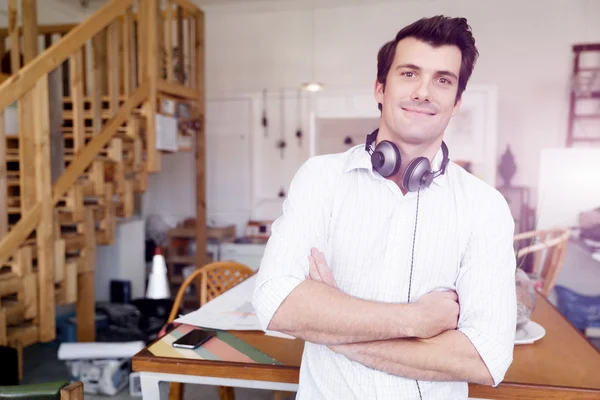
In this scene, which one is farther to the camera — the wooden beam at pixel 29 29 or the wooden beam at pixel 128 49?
the wooden beam at pixel 29 29

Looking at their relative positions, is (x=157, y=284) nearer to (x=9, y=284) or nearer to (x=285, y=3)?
(x=9, y=284)

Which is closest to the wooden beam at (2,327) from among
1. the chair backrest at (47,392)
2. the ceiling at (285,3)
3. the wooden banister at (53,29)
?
the chair backrest at (47,392)

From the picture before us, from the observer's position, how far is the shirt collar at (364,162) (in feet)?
3.69

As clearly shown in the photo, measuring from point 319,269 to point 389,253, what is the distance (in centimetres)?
16

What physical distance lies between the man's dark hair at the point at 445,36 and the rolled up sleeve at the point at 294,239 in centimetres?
32

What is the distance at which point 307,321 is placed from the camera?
1.00 meters

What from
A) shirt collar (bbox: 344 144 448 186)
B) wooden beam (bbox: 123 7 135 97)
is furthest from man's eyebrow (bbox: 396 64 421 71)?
wooden beam (bbox: 123 7 135 97)

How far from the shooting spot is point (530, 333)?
1507 mm

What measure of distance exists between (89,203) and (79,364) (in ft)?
3.51

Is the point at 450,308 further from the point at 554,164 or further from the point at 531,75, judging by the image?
the point at 531,75

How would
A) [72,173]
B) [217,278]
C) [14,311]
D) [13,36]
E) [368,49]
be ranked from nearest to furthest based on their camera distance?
[217,278] < [14,311] < [72,173] < [13,36] < [368,49]

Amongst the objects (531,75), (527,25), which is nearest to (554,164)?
(531,75)

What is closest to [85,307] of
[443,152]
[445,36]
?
[443,152]

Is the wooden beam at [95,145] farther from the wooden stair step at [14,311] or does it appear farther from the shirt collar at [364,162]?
the shirt collar at [364,162]
